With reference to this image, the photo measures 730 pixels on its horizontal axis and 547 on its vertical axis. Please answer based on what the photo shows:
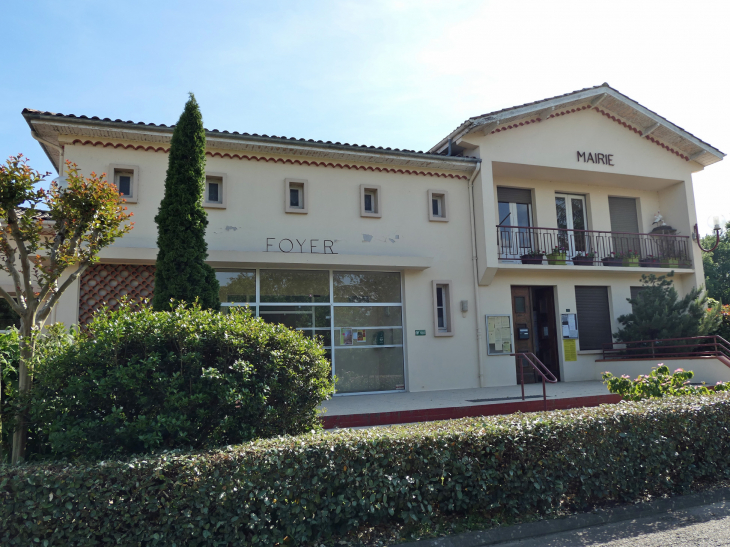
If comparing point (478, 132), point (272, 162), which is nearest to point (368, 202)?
point (272, 162)

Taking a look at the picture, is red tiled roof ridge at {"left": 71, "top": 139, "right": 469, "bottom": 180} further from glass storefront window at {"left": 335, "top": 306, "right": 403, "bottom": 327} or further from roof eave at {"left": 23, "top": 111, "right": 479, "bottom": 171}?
glass storefront window at {"left": 335, "top": 306, "right": 403, "bottom": 327}

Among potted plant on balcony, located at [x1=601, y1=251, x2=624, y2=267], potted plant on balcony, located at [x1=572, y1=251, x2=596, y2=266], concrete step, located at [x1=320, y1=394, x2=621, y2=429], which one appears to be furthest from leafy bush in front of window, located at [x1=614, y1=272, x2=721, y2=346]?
concrete step, located at [x1=320, y1=394, x2=621, y2=429]

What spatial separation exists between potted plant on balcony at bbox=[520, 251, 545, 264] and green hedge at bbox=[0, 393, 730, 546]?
8.01 m

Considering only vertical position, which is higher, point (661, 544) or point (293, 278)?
point (293, 278)

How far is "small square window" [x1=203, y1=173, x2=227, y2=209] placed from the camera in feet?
36.7

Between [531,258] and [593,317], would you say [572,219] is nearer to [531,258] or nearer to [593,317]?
[531,258]

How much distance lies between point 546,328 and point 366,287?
5.43 m

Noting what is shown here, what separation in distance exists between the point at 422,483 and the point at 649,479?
2.45m

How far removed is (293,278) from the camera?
11.6m

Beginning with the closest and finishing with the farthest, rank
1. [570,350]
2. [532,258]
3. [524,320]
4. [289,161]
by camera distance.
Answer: [289,161]
[532,258]
[570,350]
[524,320]

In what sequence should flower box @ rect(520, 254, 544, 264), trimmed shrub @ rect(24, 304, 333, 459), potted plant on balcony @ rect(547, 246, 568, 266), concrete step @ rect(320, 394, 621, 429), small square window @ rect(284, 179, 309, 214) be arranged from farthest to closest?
potted plant on balcony @ rect(547, 246, 568, 266) → flower box @ rect(520, 254, 544, 264) → small square window @ rect(284, 179, 309, 214) → concrete step @ rect(320, 394, 621, 429) → trimmed shrub @ rect(24, 304, 333, 459)

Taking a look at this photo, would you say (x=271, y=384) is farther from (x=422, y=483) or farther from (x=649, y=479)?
(x=649, y=479)

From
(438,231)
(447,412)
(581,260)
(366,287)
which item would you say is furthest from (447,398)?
(581,260)

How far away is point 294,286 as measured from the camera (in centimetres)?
1161
